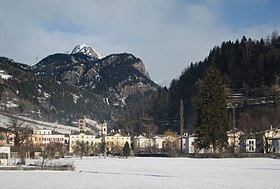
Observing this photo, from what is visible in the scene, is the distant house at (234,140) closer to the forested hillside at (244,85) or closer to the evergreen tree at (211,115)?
the evergreen tree at (211,115)

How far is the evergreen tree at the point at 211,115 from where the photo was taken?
221 feet

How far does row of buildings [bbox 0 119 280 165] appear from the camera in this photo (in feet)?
277

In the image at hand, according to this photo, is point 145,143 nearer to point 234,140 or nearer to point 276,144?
point 276,144

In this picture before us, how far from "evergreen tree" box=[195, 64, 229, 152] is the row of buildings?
189 inches

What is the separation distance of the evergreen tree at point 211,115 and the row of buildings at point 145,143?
4802 mm

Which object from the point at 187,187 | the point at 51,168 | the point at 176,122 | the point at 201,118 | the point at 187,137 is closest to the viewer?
the point at 187,187

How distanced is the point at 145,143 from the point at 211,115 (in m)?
86.9

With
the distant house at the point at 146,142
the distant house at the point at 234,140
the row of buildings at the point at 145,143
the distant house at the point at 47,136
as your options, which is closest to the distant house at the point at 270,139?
the row of buildings at the point at 145,143

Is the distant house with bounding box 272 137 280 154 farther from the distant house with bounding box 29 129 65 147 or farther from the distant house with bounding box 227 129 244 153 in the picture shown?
the distant house with bounding box 29 129 65 147

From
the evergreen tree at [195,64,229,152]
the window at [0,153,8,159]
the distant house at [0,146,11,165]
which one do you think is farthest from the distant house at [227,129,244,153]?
the window at [0,153,8,159]

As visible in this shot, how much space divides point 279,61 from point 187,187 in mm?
149419

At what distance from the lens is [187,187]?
24.0 meters

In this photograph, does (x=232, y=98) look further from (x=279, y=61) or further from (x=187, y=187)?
(x=187, y=187)

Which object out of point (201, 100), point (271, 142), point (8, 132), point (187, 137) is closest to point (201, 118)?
point (201, 100)
